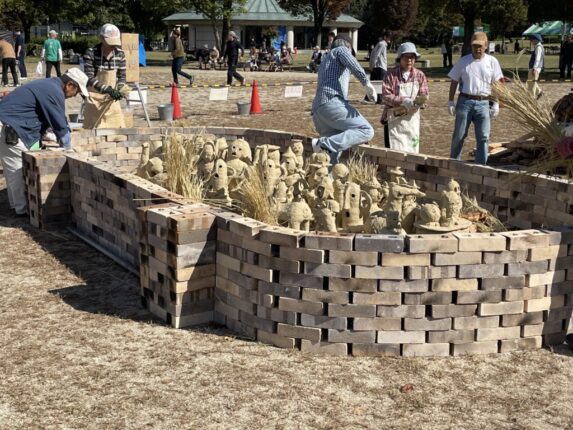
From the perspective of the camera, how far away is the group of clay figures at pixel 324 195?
557 centimetres

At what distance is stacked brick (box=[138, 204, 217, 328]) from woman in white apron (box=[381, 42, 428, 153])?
3966 millimetres

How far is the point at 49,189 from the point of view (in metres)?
7.96

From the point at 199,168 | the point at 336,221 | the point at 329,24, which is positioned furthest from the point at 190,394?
the point at 329,24

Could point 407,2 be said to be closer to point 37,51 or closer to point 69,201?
point 37,51

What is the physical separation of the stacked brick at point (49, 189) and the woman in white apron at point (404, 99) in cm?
360

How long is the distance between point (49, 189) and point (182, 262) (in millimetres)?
3266

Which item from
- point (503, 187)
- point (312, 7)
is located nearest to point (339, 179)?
point (503, 187)

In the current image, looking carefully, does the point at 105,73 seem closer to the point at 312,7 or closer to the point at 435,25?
the point at 312,7

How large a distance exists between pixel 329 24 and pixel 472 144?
165ft

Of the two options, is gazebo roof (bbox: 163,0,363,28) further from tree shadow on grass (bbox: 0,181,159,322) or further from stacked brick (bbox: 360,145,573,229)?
tree shadow on grass (bbox: 0,181,159,322)

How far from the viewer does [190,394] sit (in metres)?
4.32

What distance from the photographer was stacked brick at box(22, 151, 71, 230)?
7922 mm

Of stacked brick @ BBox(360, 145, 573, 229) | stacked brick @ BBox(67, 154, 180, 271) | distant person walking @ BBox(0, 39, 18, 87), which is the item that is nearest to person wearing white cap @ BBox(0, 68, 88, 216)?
stacked brick @ BBox(67, 154, 180, 271)

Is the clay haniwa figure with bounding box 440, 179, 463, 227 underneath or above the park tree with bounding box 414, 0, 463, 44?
underneath
